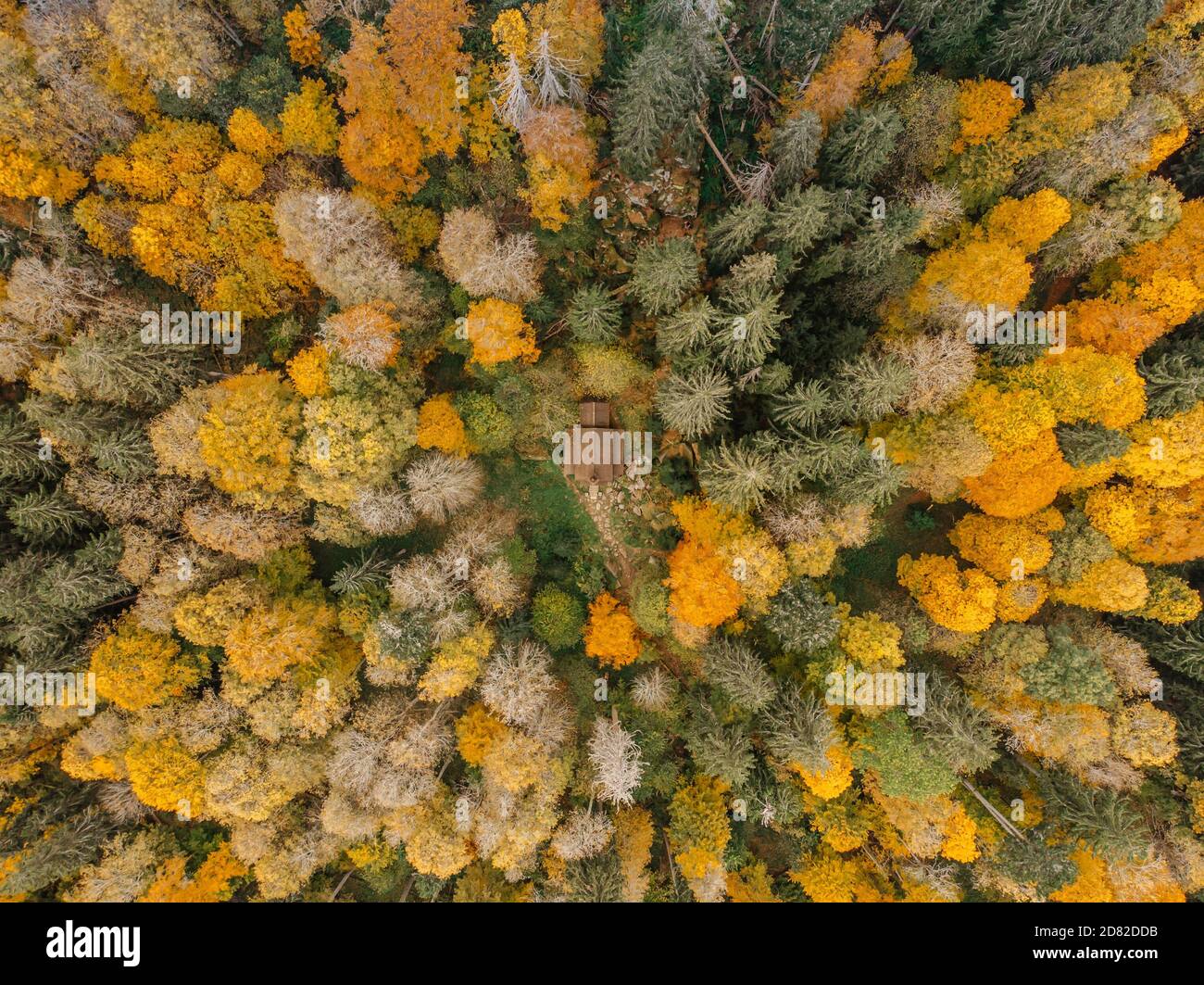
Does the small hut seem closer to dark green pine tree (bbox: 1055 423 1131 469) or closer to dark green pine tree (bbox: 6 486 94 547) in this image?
dark green pine tree (bbox: 1055 423 1131 469)

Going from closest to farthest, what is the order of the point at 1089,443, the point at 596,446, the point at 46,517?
the point at 1089,443 < the point at 46,517 < the point at 596,446

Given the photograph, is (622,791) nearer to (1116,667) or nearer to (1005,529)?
(1005,529)

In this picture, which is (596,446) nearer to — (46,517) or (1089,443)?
(1089,443)

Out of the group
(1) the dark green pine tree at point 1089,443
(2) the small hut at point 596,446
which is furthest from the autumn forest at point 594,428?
(2) the small hut at point 596,446

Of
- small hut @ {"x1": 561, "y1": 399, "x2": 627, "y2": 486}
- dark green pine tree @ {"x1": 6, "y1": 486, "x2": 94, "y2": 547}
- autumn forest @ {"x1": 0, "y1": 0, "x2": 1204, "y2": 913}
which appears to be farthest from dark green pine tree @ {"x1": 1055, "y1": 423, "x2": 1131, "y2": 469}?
dark green pine tree @ {"x1": 6, "y1": 486, "x2": 94, "y2": 547}

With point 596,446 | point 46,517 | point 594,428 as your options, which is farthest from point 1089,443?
point 46,517

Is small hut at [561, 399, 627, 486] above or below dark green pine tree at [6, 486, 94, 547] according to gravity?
above

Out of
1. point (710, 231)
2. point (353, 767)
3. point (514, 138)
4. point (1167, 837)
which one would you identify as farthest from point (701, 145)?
point (1167, 837)

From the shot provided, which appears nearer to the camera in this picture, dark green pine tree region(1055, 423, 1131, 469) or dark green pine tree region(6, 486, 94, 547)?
dark green pine tree region(1055, 423, 1131, 469)
